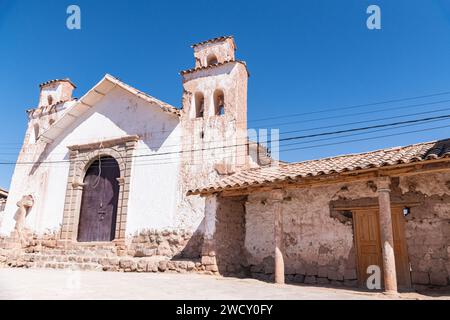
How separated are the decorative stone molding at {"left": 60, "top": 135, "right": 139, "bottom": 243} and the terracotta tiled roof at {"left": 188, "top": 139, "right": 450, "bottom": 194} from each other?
13.0ft

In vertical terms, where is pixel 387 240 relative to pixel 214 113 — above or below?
below

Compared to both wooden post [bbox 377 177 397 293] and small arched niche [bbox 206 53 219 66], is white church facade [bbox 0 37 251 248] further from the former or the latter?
A: wooden post [bbox 377 177 397 293]

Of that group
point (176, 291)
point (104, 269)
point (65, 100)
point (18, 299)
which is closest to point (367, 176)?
point (176, 291)

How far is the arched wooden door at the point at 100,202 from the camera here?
41.6 ft

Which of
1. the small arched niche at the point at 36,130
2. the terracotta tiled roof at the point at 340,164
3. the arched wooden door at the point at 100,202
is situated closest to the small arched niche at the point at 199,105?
the terracotta tiled roof at the point at 340,164

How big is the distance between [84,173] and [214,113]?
19.1ft

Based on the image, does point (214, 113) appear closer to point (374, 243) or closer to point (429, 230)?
point (374, 243)

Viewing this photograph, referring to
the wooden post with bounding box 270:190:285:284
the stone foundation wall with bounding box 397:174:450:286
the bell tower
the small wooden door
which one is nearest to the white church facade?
the bell tower

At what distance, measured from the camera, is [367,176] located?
724 cm

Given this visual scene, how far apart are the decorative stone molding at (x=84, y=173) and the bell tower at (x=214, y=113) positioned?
7.94 feet

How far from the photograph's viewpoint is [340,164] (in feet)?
26.8

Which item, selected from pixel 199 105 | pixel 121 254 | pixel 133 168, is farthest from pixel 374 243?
pixel 133 168
